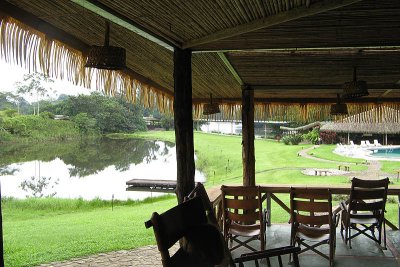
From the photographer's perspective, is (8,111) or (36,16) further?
(8,111)

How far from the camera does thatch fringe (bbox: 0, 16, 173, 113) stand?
97.7 inches

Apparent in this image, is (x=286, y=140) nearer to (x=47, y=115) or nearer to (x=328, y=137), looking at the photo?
(x=328, y=137)

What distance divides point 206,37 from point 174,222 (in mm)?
1518

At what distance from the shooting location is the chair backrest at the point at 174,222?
1798mm

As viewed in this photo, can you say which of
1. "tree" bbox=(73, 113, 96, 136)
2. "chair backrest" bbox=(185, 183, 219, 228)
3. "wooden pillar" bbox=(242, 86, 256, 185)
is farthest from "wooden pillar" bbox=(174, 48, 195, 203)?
"tree" bbox=(73, 113, 96, 136)

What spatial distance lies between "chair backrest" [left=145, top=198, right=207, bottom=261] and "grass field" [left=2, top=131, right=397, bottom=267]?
12.4 ft

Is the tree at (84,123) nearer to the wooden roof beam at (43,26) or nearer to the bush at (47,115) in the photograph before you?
the bush at (47,115)

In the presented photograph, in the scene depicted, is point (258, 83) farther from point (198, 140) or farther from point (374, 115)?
point (198, 140)

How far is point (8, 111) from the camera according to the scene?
25672 mm

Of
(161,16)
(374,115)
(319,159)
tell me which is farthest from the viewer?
(319,159)

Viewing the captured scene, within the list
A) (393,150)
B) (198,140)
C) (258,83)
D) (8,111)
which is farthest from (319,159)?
(8,111)

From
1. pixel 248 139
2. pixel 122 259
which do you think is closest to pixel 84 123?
pixel 248 139

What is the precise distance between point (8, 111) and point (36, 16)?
25864 millimetres

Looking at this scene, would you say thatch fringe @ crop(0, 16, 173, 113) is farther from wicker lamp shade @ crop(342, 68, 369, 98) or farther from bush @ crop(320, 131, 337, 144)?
bush @ crop(320, 131, 337, 144)
